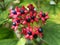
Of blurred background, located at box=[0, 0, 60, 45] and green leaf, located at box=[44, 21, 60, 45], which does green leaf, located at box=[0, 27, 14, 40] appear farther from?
green leaf, located at box=[44, 21, 60, 45]

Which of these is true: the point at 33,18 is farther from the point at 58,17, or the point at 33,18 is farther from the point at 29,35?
the point at 58,17

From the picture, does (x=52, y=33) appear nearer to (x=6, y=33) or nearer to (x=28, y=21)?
(x=28, y=21)

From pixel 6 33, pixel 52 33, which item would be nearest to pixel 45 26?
pixel 52 33

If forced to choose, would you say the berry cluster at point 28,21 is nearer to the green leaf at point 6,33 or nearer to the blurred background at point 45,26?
the blurred background at point 45,26

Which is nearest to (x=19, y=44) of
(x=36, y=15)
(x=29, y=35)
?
(x=29, y=35)

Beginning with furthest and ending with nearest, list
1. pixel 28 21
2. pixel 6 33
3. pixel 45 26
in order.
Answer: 1. pixel 6 33
2. pixel 45 26
3. pixel 28 21

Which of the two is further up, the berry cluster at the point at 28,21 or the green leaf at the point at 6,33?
the berry cluster at the point at 28,21

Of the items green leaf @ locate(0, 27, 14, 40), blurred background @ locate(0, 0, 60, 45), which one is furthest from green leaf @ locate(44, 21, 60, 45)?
green leaf @ locate(0, 27, 14, 40)

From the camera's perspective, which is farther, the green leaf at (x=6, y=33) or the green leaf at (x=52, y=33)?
the green leaf at (x=6, y=33)

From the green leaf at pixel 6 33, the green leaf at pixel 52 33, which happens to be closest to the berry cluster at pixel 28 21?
the green leaf at pixel 52 33
